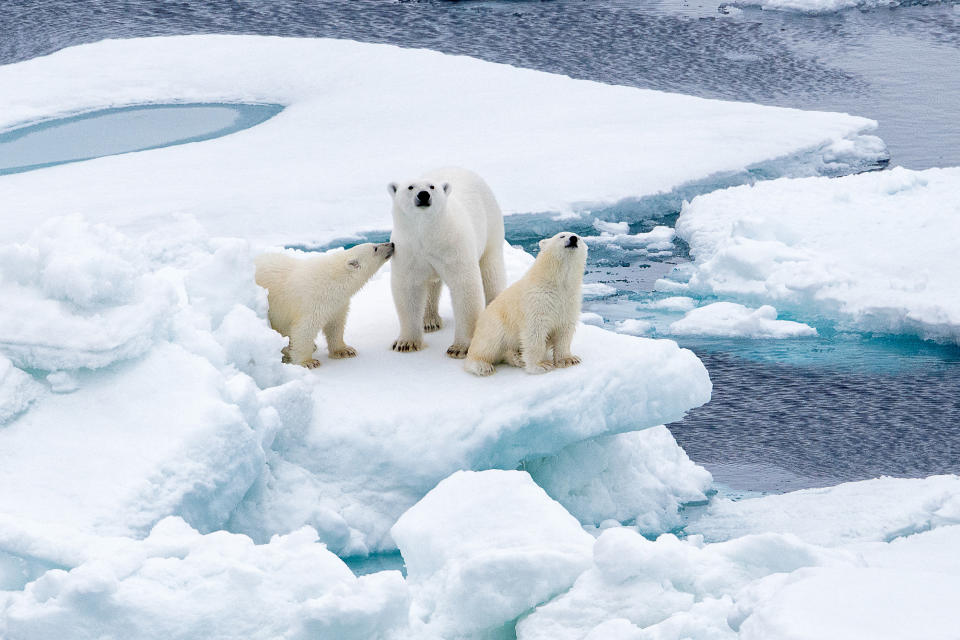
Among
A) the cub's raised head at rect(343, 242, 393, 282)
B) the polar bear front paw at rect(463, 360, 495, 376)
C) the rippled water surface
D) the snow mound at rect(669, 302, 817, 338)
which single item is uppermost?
the cub's raised head at rect(343, 242, 393, 282)

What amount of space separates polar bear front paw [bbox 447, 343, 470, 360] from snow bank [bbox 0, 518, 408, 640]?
6.95 ft

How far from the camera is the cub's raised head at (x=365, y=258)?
17.9ft

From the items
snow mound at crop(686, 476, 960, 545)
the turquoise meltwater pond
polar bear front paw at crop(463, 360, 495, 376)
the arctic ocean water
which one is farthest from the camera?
the turquoise meltwater pond

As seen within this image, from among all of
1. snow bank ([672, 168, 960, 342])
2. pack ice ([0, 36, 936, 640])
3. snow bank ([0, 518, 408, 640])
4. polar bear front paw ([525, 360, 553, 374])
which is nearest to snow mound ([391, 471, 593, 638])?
pack ice ([0, 36, 936, 640])

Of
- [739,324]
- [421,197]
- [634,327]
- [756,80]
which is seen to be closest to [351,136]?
[634,327]

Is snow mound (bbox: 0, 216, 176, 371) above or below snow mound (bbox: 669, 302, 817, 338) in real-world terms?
above

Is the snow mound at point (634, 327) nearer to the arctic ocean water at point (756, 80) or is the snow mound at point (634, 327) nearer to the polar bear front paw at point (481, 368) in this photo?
the arctic ocean water at point (756, 80)

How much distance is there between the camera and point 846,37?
1777 centimetres

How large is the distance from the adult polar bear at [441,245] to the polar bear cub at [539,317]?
173 mm

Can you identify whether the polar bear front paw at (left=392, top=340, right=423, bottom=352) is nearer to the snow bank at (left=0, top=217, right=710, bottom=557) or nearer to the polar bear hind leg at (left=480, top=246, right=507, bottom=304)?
the snow bank at (left=0, top=217, right=710, bottom=557)

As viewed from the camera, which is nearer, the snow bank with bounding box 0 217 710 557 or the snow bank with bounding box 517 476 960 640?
the snow bank with bounding box 517 476 960 640

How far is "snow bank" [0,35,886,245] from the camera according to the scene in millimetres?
9906

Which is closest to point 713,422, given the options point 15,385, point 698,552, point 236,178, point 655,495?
point 655,495

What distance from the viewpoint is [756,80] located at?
15.5 metres
